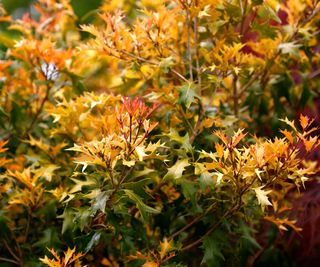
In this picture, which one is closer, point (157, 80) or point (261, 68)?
point (157, 80)

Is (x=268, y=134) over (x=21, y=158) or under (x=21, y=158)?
under

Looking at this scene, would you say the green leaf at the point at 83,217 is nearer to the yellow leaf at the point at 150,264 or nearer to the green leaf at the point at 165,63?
the yellow leaf at the point at 150,264

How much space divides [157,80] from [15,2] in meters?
3.71

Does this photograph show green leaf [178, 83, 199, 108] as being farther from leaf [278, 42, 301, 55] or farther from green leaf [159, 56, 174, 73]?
leaf [278, 42, 301, 55]

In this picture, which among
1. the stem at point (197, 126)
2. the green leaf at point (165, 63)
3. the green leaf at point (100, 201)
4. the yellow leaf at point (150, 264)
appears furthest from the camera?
the stem at point (197, 126)

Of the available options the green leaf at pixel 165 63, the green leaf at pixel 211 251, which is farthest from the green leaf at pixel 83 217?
the green leaf at pixel 165 63

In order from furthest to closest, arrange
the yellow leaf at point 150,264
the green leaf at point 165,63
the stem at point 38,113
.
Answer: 1. the stem at point 38,113
2. the green leaf at point 165,63
3. the yellow leaf at point 150,264

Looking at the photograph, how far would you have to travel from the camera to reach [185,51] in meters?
2.40

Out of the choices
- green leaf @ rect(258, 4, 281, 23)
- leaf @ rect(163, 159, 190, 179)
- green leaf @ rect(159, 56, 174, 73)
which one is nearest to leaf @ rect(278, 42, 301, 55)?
green leaf @ rect(258, 4, 281, 23)

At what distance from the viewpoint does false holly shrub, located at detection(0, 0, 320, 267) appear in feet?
5.41

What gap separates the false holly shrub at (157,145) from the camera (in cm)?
165

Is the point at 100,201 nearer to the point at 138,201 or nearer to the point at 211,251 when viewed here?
the point at 138,201

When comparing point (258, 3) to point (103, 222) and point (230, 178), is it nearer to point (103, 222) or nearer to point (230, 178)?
point (230, 178)

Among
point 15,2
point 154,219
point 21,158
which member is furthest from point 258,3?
point 15,2
